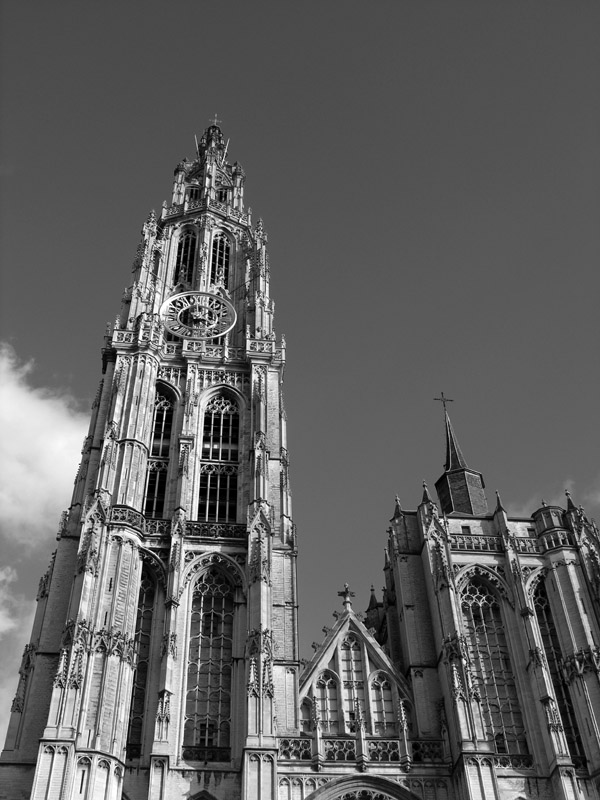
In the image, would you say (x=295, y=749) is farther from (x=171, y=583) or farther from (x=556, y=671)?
(x=556, y=671)

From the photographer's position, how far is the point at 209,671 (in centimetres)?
3484

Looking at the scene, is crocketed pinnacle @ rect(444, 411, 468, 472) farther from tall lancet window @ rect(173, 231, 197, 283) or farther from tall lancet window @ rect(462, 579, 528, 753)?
tall lancet window @ rect(173, 231, 197, 283)

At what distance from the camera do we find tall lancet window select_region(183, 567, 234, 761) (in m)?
32.6

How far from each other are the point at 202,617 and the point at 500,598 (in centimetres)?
1244

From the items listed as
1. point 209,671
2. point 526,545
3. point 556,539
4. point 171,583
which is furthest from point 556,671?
point 171,583

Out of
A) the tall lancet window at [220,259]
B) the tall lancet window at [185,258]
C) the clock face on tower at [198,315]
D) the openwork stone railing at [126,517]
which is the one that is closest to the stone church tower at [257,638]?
the openwork stone railing at [126,517]

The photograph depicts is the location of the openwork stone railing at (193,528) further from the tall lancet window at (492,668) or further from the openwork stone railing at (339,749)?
the tall lancet window at (492,668)

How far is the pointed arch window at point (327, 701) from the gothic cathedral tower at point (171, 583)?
51.5 inches

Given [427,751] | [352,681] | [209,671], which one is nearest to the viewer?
[427,751]

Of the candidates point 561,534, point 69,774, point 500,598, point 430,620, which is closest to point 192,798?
point 69,774

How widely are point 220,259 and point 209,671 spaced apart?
28.5 metres

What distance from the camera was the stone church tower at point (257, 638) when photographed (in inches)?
1227

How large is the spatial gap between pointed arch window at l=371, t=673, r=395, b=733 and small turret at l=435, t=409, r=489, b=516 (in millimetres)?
9800

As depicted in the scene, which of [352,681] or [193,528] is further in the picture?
[193,528]
